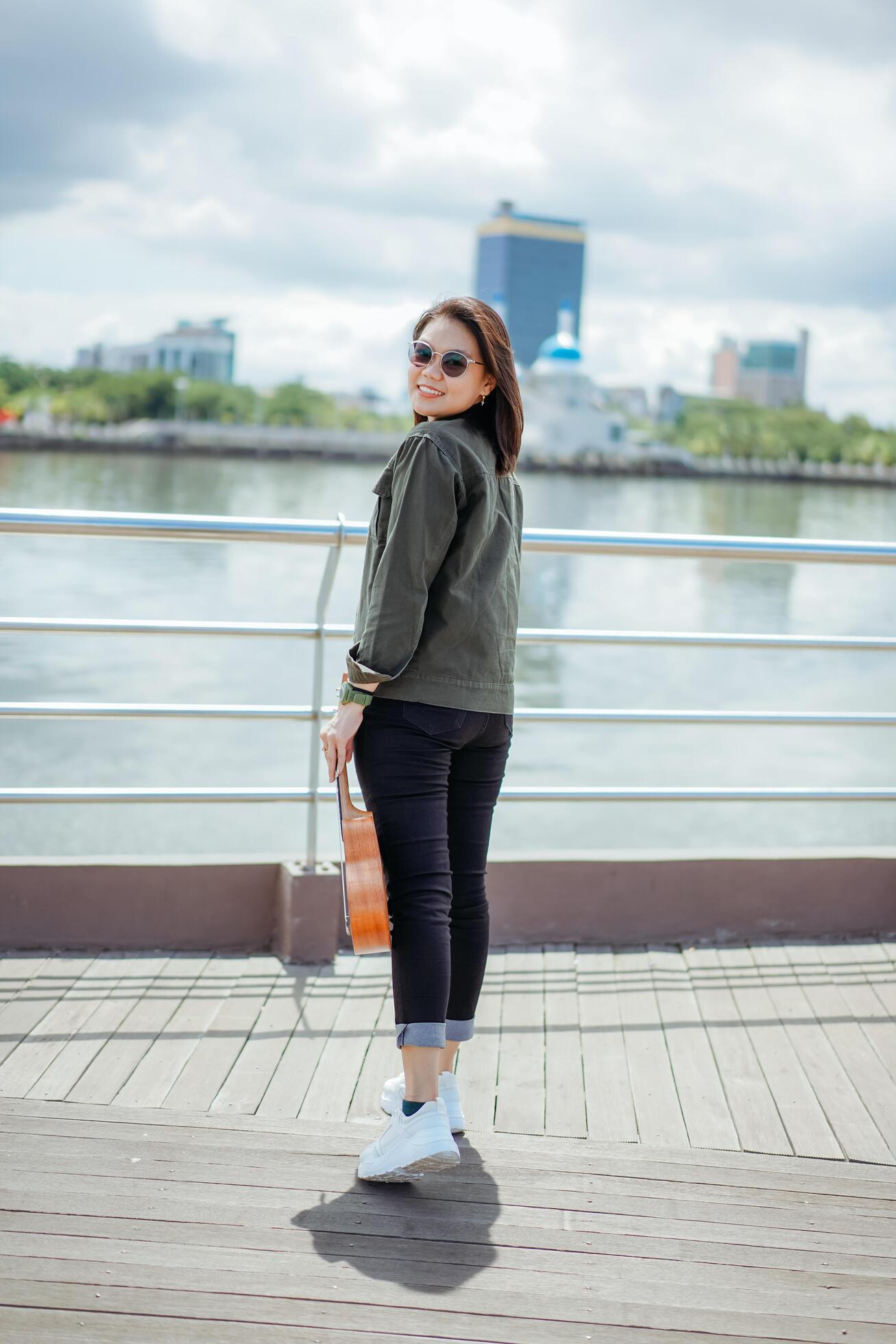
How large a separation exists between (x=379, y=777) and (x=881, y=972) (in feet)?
5.45

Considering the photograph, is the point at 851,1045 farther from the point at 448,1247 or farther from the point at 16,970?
the point at 16,970

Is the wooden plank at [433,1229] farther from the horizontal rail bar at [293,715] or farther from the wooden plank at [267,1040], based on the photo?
the horizontal rail bar at [293,715]

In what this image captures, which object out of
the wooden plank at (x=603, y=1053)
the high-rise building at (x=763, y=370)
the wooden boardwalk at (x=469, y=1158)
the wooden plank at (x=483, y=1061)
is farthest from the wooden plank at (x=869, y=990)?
the high-rise building at (x=763, y=370)

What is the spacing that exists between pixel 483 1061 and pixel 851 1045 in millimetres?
772

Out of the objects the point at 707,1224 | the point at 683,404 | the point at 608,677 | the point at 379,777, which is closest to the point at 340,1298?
the point at 707,1224

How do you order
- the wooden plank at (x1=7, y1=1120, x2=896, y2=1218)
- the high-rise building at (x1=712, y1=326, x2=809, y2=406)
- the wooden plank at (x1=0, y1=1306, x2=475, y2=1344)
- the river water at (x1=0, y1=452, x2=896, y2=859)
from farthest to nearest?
the high-rise building at (x1=712, y1=326, x2=809, y2=406)
the river water at (x1=0, y1=452, x2=896, y2=859)
the wooden plank at (x1=7, y1=1120, x2=896, y2=1218)
the wooden plank at (x1=0, y1=1306, x2=475, y2=1344)

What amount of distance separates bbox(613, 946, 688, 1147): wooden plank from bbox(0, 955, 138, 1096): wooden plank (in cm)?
109

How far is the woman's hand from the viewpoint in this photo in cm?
195

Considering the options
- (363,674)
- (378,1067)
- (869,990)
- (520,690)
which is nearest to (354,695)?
(363,674)

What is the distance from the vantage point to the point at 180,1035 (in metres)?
2.60

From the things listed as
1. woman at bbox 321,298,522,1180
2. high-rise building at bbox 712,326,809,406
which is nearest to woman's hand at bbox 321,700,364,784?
woman at bbox 321,298,522,1180

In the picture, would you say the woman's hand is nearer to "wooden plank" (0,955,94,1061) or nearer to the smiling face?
the smiling face

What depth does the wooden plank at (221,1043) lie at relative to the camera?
2324 mm

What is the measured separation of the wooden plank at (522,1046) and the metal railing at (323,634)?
0.41 meters
